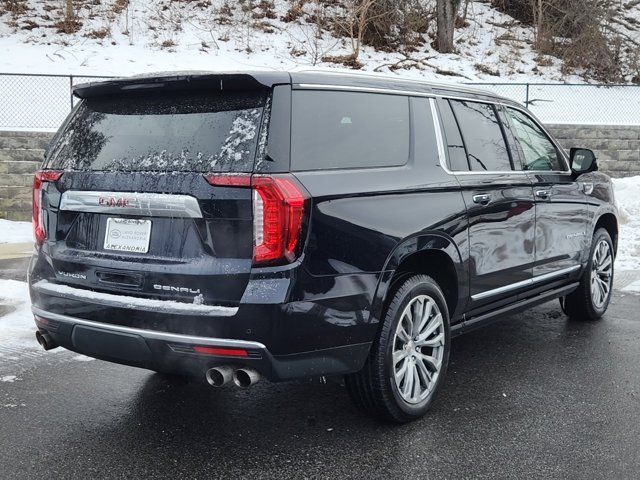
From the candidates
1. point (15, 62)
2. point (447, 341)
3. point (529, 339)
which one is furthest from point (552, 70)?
point (447, 341)

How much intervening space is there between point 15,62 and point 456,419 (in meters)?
17.6

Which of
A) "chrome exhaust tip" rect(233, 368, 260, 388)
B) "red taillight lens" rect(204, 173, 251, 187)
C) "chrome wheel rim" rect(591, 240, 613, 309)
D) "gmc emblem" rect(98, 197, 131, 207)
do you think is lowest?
"chrome wheel rim" rect(591, 240, 613, 309)

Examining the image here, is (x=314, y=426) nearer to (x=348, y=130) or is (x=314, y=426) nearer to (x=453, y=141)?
(x=348, y=130)

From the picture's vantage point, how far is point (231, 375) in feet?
10.8

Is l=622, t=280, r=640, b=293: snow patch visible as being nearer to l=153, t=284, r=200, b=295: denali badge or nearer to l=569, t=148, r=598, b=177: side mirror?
l=569, t=148, r=598, b=177: side mirror

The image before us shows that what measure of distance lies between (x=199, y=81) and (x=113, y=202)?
706 mm

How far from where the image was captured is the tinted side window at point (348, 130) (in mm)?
3375

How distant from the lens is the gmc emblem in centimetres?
340

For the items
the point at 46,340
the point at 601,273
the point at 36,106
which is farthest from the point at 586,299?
the point at 36,106

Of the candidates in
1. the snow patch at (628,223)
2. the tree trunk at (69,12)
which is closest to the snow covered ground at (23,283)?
the snow patch at (628,223)

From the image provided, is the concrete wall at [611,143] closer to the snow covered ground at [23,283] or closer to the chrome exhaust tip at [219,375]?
the snow covered ground at [23,283]

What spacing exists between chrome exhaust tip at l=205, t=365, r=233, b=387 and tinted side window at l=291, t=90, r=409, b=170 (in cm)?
96

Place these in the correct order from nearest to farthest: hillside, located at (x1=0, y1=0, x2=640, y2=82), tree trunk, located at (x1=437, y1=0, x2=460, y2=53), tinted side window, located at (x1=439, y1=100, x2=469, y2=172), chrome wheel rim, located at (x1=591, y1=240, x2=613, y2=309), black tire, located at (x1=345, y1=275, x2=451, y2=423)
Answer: black tire, located at (x1=345, y1=275, x2=451, y2=423)
tinted side window, located at (x1=439, y1=100, x2=469, y2=172)
chrome wheel rim, located at (x1=591, y1=240, x2=613, y2=309)
hillside, located at (x1=0, y1=0, x2=640, y2=82)
tree trunk, located at (x1=437, y1=0, x2=460, y2=53)

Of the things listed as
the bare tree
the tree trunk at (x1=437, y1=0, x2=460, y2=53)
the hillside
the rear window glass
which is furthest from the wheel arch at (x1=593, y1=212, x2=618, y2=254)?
the tree trunk at (x1=437, y1=0, x2=460, y2=53)
